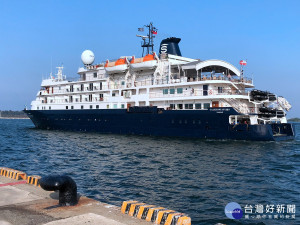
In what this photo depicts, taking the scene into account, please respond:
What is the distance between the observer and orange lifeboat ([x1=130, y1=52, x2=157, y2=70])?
3747 cm

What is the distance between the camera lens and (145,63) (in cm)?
3775

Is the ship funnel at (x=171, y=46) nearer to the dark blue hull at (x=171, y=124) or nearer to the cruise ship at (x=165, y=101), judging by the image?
the cruise ship at (x=165, y=101)

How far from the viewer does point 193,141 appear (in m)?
30.8

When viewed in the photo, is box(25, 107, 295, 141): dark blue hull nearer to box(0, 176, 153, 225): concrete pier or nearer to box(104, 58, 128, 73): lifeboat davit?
box(104, 58, 128, 73): lifeboat davit

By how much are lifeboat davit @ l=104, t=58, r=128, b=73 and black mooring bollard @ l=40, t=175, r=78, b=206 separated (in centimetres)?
3187

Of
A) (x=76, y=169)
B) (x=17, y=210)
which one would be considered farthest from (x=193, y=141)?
(x=17, y=210)

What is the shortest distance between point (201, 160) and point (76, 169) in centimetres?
A: 849

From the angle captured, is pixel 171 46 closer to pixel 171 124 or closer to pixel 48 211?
pixel 171 124

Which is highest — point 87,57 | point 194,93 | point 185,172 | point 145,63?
point 87,57

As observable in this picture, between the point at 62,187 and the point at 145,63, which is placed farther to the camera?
the point at 145,63

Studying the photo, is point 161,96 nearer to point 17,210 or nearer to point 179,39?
point 179,39

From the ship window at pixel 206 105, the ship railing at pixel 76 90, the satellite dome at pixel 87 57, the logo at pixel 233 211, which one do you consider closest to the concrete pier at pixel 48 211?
the logo at pixel 233 211

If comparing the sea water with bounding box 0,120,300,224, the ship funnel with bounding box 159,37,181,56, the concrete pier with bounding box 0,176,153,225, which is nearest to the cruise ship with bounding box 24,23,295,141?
the ship funnel with bounding box 159,37,181,56

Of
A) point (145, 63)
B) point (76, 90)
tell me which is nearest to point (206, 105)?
point (145, 63)
